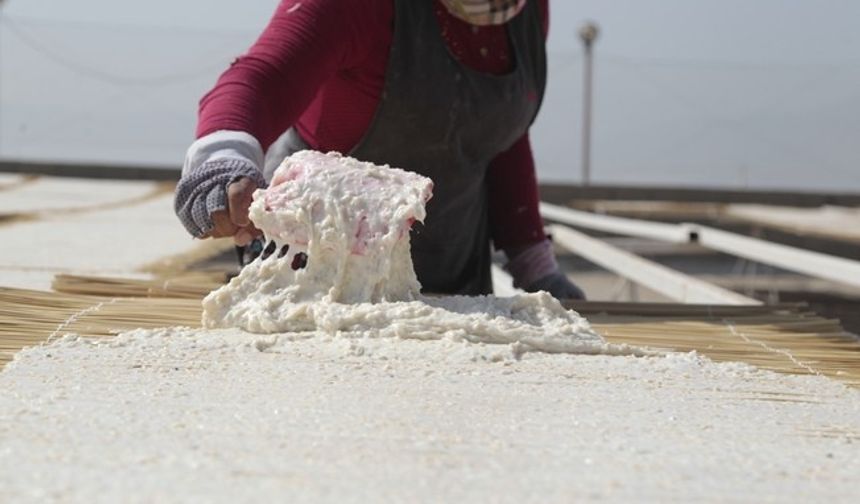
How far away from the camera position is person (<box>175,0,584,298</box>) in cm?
120

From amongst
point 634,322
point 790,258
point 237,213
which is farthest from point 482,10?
point 790,258

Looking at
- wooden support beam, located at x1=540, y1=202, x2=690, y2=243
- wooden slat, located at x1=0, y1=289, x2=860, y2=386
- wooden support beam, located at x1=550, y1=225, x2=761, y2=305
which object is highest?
wooden slat, located at x1=0, y1=289, x2=860, y2=386

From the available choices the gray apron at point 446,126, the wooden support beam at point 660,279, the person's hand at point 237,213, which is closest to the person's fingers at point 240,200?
→ the person's hand at point 237,213

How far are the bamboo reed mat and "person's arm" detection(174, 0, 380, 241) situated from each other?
105 millimetres

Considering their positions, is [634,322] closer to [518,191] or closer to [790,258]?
[518,191]

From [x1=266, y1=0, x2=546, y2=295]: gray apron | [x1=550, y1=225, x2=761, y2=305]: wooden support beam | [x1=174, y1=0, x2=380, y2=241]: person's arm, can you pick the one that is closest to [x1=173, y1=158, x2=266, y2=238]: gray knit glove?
[x1=174, y1=0, x2=380, y2=241]: person's arm

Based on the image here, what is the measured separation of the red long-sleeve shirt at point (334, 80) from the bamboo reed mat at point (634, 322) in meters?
0.20

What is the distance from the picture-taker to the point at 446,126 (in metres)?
1.47

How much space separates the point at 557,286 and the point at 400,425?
0.94m

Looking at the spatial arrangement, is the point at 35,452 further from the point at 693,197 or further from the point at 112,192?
the point at 693,197

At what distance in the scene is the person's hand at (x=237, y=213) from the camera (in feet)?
3.37

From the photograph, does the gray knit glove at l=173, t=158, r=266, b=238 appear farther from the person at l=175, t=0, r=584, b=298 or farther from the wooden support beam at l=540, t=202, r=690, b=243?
the wooden support beam at l=540, t=202, r=690, b=243

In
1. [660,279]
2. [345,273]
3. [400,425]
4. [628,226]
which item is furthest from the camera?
[628,226]

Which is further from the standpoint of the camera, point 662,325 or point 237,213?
point 662,325
